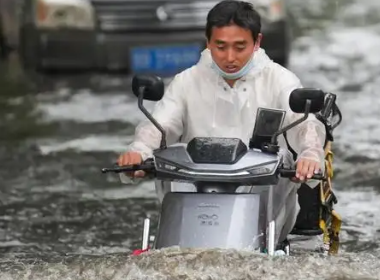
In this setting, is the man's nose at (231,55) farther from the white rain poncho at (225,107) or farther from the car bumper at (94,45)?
the car bumper at (94,45)

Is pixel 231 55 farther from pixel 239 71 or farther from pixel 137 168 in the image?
pixel 137 168

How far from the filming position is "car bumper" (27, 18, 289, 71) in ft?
36.7

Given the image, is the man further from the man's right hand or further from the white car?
the white car

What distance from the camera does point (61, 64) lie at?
37.1ft

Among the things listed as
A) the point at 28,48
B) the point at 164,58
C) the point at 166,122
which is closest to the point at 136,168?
the point at 166,122

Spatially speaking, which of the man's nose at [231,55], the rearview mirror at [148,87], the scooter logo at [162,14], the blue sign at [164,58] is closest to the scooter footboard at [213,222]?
the rearview mirror at [148,87]

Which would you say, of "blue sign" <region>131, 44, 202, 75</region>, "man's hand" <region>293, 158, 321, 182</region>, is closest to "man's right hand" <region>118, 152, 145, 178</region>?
"man's hand" <region>293, 158, 321, 182</region>

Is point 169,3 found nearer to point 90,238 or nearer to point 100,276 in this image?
point 90,238

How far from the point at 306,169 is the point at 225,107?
0.74 metres

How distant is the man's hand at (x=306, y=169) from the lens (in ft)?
14.2

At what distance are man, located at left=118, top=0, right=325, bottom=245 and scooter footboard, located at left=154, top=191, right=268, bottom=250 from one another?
41cm

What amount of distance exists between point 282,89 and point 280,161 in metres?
0.66

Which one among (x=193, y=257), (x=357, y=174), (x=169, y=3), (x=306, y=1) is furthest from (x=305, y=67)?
(x=193, y=257)

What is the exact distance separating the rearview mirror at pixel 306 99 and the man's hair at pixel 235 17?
0.39m
